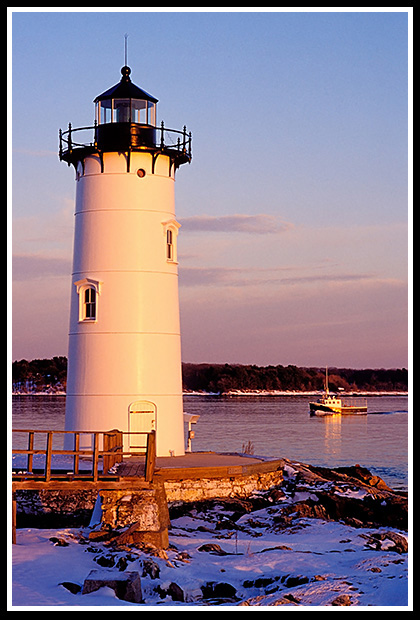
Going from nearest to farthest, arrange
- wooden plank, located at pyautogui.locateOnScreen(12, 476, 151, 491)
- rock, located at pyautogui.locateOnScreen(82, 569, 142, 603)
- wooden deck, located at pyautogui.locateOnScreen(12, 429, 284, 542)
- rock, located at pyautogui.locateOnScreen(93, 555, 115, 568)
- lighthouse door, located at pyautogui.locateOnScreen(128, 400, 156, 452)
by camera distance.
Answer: rock, located at pyautogui.locateOnScreen(82, 569, 142, 603) < rock, located at pyautogui.locateOnScreen(93, 555, 115, 568) < wooden plank, located at pyautogui.locateOnScreen(12, 476, 151, 491) < wooden deck, located at pyautogui.locateOnScreen(12, 429, 284, 542) < lighthouse door, located at pyautogui.locateOnScreen(128, 400, 156, 452)

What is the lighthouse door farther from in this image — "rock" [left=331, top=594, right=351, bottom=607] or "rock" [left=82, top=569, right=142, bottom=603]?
"rock" [left=331, top=594, right=351, bottom=607]

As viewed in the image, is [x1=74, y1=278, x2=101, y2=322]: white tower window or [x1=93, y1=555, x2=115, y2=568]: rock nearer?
[x1=93, y1=555, x2=115, y2=568]: rock

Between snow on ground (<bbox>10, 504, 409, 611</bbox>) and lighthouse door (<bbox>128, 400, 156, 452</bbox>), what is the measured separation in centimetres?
435

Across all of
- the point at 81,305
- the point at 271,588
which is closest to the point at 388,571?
the point at 271,588

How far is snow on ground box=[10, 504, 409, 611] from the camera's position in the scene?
1273cm

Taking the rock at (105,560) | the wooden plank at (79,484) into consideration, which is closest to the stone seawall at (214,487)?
the wooden plank at (79,484)

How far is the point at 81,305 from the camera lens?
23016 mm

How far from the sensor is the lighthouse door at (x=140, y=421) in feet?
74.1

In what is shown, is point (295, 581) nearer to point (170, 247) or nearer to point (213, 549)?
point (213, 549)

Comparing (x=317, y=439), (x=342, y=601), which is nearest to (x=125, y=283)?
(x=342, y=601)

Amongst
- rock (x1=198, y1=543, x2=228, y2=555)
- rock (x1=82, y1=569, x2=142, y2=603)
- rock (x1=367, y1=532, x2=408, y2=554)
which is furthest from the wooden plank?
rock (x1=367, y1=532, x2=408, y2=554)

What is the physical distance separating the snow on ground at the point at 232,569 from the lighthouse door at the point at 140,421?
4346mm

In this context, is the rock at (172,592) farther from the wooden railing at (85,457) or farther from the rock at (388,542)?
the rock at (388,542)

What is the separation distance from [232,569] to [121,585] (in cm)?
273
